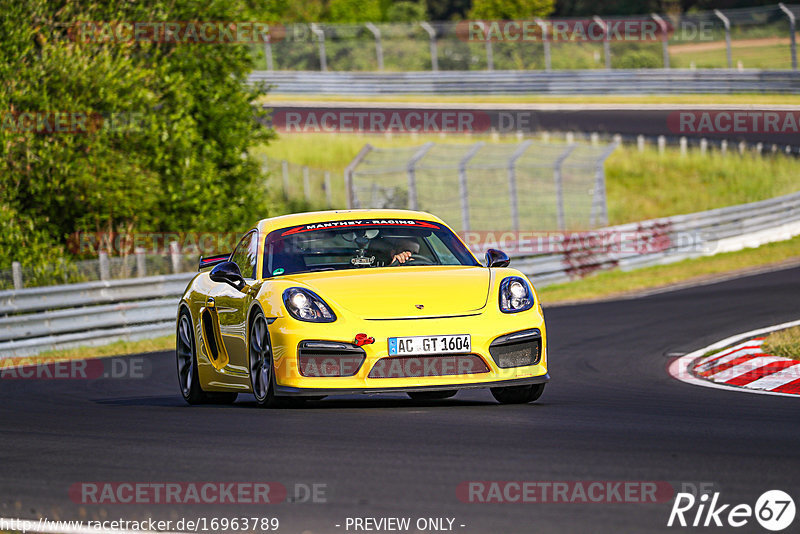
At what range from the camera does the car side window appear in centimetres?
957

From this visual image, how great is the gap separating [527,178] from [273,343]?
92.0 ft

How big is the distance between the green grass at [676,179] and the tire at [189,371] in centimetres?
2118

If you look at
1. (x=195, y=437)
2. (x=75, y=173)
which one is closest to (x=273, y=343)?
(x=195, y=437)

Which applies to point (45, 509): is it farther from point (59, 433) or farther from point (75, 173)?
point (75, 173)

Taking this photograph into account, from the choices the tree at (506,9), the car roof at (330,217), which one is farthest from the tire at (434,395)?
the tree at (506,9)

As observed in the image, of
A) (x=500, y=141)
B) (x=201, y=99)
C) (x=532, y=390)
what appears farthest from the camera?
(x=500, y=141)

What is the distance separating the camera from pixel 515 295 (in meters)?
8.71

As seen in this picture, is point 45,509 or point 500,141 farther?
point 500,141

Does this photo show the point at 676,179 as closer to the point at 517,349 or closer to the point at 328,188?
the point at 328,188

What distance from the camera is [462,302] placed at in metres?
8.45

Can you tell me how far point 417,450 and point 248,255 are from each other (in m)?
3.68

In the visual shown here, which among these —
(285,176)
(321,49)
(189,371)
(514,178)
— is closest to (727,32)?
(285,176)

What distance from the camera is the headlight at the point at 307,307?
8.32m

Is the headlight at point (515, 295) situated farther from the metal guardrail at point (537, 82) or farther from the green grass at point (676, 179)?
the metal guardrail at point (537, 82)
